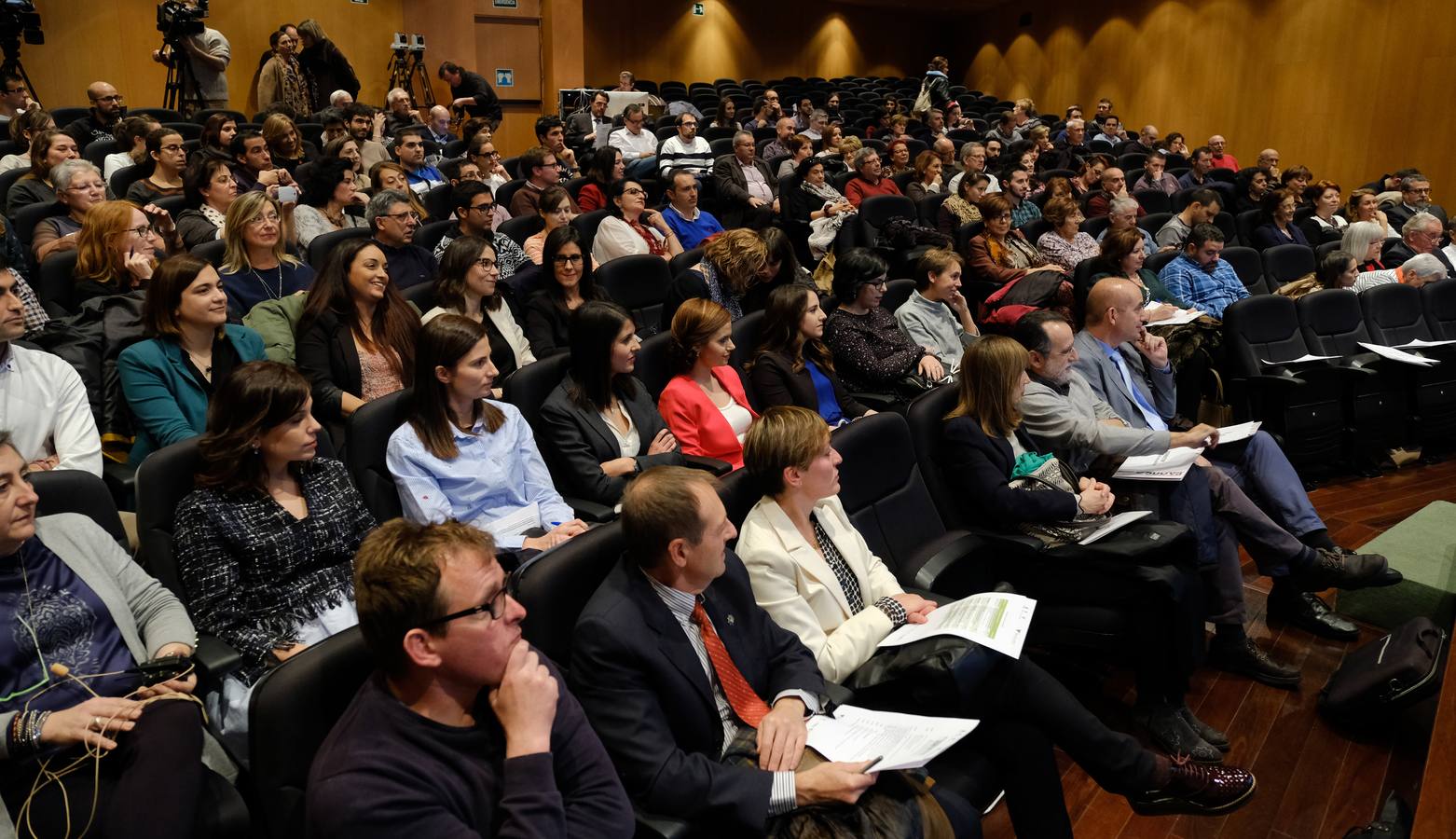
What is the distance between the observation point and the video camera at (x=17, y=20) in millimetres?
7559

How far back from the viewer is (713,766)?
61.4 inches

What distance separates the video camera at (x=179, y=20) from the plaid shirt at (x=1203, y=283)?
289 inches

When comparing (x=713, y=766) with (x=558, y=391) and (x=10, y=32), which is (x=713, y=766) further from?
(x=10, y=32)

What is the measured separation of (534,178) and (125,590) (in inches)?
158

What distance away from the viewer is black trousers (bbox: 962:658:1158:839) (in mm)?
1915

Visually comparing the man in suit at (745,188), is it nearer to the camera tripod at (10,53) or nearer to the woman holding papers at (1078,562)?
the woman holding papers at (1078,562)

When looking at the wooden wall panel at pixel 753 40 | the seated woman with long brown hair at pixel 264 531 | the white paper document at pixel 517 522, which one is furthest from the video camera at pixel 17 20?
the white paper document at pixel 517 522

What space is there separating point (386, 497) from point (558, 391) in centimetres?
62

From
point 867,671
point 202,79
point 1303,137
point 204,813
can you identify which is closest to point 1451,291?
point 867,671

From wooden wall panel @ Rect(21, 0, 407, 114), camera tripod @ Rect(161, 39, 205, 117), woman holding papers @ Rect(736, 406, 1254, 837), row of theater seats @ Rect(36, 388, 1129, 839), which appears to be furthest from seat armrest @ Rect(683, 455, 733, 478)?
wooden wall panel @ Rect(21, 0, 407, 114)

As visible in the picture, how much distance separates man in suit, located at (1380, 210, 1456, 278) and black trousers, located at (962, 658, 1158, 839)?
204 inches

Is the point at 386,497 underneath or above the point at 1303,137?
underneath

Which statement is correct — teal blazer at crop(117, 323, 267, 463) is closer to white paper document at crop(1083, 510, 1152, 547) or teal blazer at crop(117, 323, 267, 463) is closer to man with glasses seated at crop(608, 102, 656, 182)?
white paper document at crop(1083, 510, 1152, 547)

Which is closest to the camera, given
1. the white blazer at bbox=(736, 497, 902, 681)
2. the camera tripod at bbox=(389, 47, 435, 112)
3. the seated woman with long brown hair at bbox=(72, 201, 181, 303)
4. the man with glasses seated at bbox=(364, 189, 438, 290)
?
the white blazer at bbox=(736, 497, 902, 681)
